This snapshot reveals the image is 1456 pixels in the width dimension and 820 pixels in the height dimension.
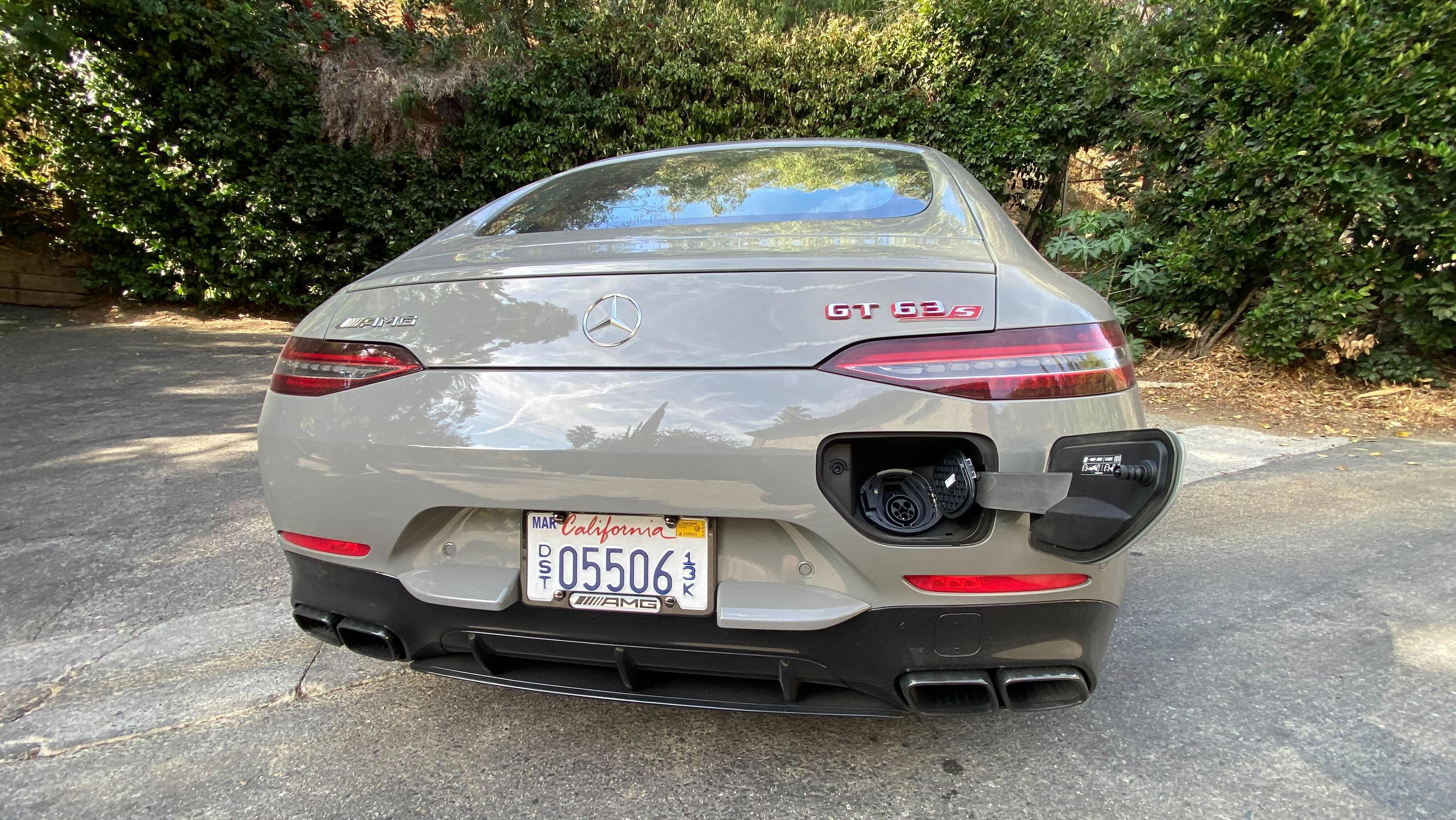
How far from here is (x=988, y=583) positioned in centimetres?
140

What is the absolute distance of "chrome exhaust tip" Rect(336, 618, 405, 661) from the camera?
163 cm

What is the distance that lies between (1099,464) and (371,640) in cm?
158

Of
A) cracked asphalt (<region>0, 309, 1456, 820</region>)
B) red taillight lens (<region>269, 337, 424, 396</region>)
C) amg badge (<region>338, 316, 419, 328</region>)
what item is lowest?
cracked asphalt (<region>0, 309, 1456, 820</region>)

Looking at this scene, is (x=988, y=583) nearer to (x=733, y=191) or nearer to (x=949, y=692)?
(x=949, y=692)

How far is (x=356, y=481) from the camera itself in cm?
154

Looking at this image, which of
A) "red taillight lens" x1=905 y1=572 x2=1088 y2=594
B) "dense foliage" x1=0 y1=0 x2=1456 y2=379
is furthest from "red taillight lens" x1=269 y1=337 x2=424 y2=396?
"dense foliage" x1=0 y1=0 x2=1456 y2=379

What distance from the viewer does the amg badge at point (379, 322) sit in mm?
1583

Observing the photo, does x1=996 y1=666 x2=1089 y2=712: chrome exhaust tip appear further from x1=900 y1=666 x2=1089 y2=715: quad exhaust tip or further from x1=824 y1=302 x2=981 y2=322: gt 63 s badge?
x1=824 y1=302 x2=981 y2=322: gt 63 s badge

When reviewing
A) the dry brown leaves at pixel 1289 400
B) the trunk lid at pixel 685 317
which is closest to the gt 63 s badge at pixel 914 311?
the trunk lid at pixel 685 317

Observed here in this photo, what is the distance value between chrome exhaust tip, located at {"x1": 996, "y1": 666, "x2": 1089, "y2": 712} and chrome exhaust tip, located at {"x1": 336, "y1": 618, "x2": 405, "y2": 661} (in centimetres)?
128

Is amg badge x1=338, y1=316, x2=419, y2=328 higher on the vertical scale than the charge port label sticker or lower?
higher

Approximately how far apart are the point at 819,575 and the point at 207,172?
791cm

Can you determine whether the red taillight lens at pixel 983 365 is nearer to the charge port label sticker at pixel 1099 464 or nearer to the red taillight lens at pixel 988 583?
the charge port label sticker at pixel 1099 464

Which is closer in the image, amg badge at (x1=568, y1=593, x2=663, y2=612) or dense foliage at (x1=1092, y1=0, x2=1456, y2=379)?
amg badge at (x1=568, y1=593, x2=663, y2=612)
